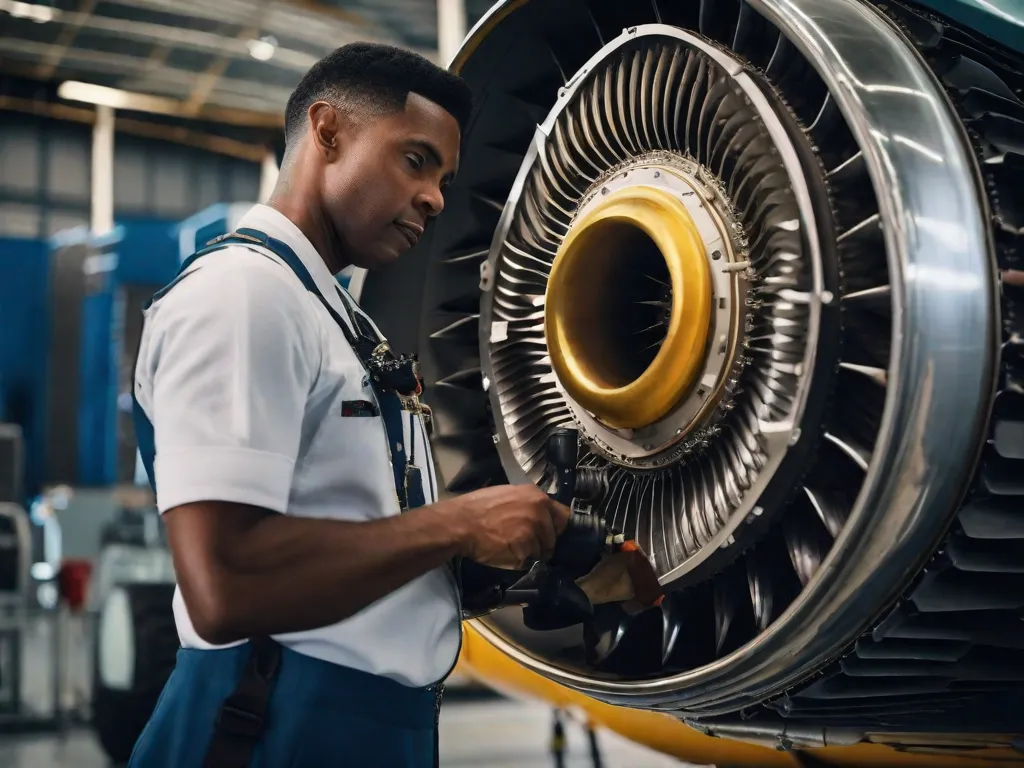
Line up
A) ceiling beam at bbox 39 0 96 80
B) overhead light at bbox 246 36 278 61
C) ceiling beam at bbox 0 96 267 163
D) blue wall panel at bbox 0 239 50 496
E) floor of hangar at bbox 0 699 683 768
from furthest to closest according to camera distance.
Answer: ceiling beam at bbox 0 96 267 163
overhead light at bbox 246 36 278 61
ceiling beam at bbox 39 0 96 80
blue wall panel at bbox 0 239 50 496
floor of hangar at bbox 0 699 683 768

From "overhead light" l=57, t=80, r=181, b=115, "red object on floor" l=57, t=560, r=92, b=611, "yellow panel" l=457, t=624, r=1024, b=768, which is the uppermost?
"overhead light" l=57, t=80, r=181, b=115

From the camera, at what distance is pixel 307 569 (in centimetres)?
105

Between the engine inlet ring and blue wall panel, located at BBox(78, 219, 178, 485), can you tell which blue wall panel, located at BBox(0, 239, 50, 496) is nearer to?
blue wall panel, located at BBox(78, 219, 178, 485)

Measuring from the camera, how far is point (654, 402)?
1.46 m

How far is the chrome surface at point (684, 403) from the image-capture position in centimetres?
136

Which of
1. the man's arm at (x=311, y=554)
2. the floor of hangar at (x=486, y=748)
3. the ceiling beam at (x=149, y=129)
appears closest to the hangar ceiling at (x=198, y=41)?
the ceiling beam at (x=149, y=129)

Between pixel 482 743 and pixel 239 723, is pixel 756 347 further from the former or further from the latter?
pixel 482 743

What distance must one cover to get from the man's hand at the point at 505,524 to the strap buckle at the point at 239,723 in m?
0.27

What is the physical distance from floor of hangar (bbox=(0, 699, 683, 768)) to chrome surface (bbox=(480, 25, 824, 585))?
254 cm

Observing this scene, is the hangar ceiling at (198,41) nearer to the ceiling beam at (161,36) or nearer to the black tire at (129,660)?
the ceiling beam at (161,36)

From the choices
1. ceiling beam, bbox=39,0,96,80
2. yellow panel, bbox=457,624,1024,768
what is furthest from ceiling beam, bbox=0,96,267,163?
yellow panel, bbox=457,624,1024,768

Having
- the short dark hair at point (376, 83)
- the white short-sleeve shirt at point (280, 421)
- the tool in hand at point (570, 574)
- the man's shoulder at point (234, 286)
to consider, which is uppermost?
the short dark hair at point (376, 83)

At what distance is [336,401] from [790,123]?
2.05 feet

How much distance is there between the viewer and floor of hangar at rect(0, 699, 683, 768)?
4379 millimetres
